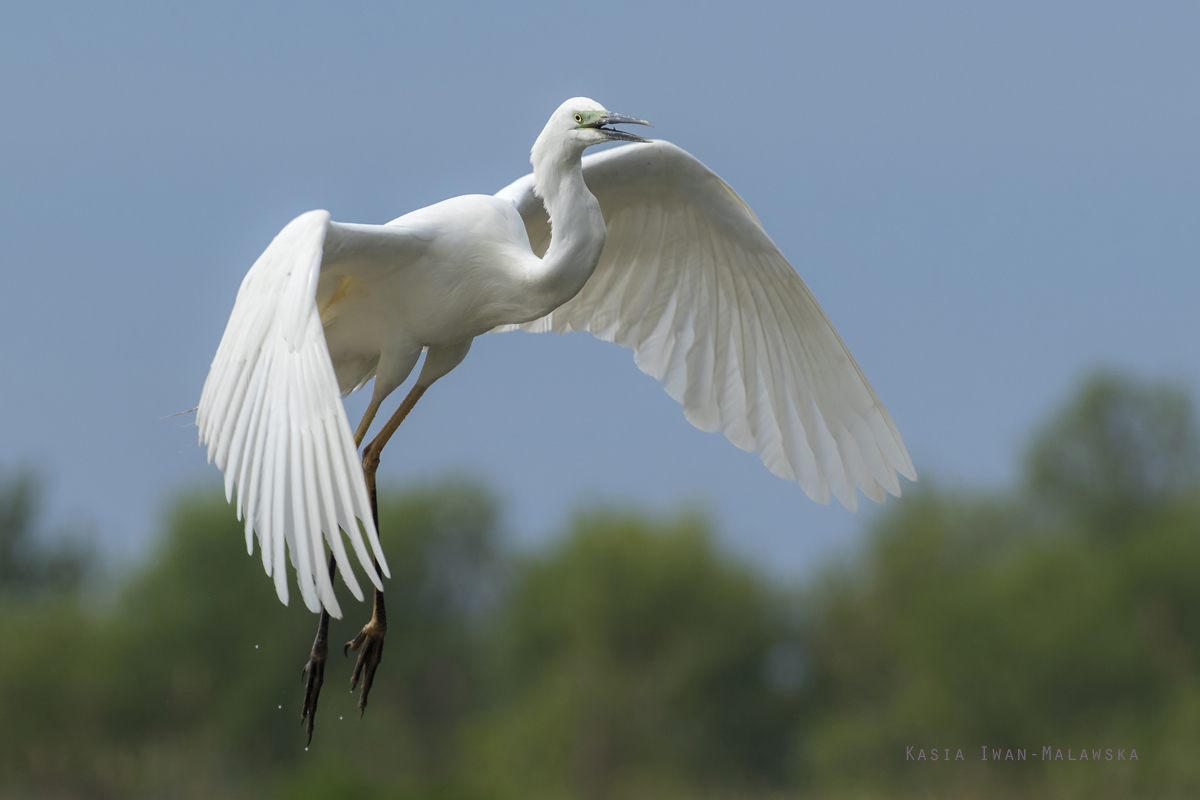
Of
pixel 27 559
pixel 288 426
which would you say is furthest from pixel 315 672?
pixel 27 559

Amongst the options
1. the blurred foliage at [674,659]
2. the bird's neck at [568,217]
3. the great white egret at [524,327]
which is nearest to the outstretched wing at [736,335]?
the great white egret at [524,327]

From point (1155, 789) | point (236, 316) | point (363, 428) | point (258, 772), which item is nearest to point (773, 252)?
point (363, 428)

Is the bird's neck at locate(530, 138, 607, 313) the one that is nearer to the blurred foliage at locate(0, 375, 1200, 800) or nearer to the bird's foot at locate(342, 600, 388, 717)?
the bird's foot at locate(342, 600, 388, 717)

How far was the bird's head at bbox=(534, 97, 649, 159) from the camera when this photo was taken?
4598 millimetres

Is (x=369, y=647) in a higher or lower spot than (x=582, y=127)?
lower

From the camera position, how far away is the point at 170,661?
29.1m

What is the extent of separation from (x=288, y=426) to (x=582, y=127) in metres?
1.49

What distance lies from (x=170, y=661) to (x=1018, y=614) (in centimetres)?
1646

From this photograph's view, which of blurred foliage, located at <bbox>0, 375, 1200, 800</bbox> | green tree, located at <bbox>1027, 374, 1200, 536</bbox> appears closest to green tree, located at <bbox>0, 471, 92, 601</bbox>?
blurred foliage, located at <bbox>0, 375, 1200, 800</bbox>

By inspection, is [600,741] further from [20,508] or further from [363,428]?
[363,428]

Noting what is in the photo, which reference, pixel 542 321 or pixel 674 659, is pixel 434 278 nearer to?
pixel 542 321

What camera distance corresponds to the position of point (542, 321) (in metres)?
6.08

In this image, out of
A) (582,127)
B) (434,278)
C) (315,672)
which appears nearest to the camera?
Answer: (582,127)

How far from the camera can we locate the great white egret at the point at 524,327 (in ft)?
11.9
